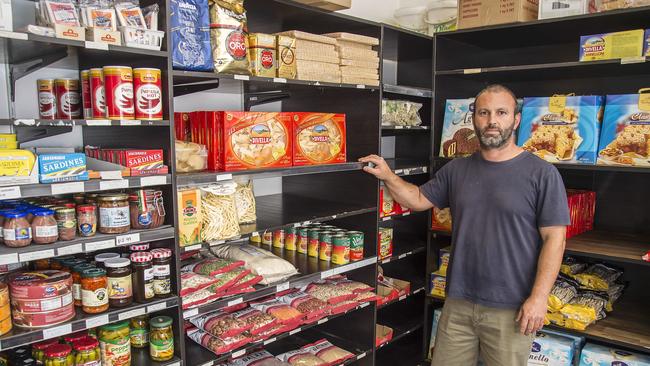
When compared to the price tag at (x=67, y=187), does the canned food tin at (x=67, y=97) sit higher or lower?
higher

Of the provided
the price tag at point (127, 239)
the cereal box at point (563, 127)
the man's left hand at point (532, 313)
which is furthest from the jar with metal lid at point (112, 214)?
the cereal box at point (563, 127)

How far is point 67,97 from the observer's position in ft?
7.11

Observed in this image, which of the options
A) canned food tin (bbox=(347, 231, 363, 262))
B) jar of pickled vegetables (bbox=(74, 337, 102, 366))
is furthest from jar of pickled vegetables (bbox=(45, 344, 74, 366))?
canned food tin (bbox=(347, 231, 363, 262))

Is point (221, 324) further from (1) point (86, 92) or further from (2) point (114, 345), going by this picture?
(1) point (86, 92)

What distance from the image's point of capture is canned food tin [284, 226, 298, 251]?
3303 mm

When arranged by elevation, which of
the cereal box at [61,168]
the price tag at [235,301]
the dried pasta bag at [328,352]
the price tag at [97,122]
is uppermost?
the price tag at [97,122]

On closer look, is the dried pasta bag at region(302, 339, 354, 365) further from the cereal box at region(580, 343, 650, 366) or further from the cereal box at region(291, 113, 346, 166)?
the cereal box at region(580, 343, 650, 366)

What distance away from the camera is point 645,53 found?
116 inches

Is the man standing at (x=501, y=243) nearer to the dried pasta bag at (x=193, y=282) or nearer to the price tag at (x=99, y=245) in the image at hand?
the dried pasta bag at (x=193, y=282)

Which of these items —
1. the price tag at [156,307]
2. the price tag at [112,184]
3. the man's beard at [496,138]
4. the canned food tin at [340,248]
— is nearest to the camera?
the price tag at [112,184]

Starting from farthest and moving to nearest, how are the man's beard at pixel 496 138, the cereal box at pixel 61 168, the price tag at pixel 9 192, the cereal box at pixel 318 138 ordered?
1. the cereal box at pixel 318 138
2. the man's beard at pixel 496 138
3. the cereal box at pixel 61 168
4. the price tag at pixel 9 192

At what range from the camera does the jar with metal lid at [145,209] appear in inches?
85.2

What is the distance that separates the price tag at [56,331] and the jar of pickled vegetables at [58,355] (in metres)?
0.16

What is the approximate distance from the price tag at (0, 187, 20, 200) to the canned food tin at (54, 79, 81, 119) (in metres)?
0.50
